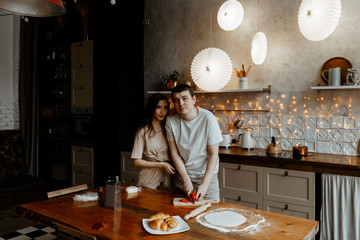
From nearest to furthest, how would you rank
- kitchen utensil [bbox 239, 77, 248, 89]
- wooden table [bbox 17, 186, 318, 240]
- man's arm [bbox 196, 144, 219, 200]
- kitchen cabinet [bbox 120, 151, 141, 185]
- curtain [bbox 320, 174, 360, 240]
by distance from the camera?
wooden table [bbox 17, 186, 318, 240], man's arm [bbox 196, 144, 219, 200], curtain [bbox 320, 174, 360, 240], kitchen utensil [bbox 239, 77, 248, 89], kitchen cabinet [bbox 120, 151, 141, 185]

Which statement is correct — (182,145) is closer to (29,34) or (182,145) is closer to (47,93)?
(47,93)

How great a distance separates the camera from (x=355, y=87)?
3.11 metres

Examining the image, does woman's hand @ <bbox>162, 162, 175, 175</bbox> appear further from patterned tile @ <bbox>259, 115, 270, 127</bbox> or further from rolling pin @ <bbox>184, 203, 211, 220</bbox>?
patterned tile @ <bbox>259, 115, 270, 127</bbox>

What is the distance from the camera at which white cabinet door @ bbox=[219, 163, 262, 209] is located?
3.29 metres

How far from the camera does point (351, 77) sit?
3229mm

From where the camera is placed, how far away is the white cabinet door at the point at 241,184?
3289 mm

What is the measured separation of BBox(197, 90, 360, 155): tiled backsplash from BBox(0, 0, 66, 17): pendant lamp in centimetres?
263

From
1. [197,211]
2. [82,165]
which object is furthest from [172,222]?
[82,165]

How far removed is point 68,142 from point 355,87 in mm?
4791

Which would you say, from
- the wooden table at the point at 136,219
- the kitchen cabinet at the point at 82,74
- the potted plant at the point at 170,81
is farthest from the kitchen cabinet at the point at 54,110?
the wooden table at the point at 136,219

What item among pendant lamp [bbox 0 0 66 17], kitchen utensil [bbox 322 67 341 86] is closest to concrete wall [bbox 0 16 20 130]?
pendant lamp [bbox 0 0 66 17]

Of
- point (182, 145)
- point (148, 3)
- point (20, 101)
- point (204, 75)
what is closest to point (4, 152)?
point (20, 101)

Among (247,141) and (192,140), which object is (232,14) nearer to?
(247,141)

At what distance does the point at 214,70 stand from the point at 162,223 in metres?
2.48
